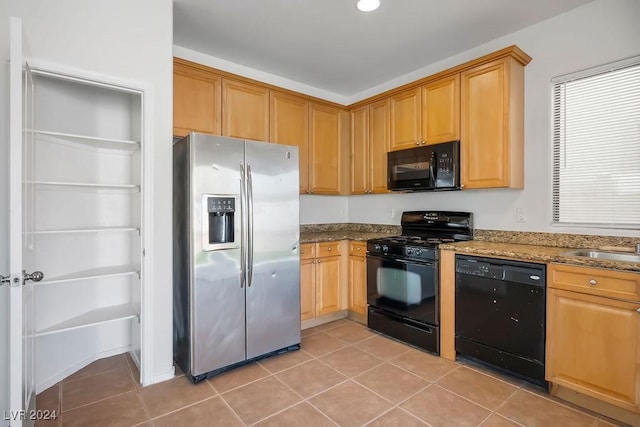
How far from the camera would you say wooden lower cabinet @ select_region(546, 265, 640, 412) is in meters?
1.82

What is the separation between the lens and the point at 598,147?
2.45 meters

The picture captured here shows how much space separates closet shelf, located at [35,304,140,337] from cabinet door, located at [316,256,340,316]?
63.9 inches

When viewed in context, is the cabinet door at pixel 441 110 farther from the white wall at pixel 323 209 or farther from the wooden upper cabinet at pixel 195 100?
the wooden upper cabinet at pixel 195 100

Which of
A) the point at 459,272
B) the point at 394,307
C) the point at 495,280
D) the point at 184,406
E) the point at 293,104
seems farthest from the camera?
the point at 293,104

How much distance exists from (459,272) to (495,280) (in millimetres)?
271

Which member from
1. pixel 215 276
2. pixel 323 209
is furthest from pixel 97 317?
pixel 323 209

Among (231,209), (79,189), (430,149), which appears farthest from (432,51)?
(79,189)

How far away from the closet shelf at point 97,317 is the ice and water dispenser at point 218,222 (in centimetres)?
75

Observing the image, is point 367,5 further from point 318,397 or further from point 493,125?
point 318,397

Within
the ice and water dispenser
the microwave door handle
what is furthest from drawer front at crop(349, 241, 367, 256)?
the ice and water dispenser

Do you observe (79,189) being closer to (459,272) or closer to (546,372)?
(459,272)

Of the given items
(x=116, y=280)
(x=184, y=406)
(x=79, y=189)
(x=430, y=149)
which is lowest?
(x=184, y=406)

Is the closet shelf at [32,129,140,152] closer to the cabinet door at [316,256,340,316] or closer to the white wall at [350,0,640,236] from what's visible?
the cabinet door at [316,256,340,316]

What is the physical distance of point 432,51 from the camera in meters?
3.14
